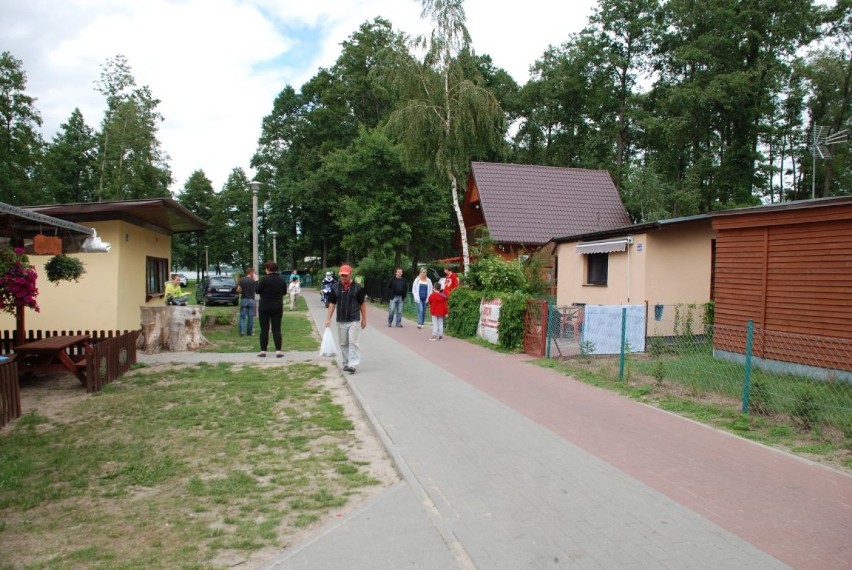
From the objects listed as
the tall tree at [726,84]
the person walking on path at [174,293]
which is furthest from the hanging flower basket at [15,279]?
the tall tree at [726,84]

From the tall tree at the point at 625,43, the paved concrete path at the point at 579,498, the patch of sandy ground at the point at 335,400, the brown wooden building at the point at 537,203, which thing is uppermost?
the tall tree at the point at 625,43

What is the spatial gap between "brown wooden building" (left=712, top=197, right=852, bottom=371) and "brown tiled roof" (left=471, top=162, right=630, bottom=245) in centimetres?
1568

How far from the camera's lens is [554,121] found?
149 feet

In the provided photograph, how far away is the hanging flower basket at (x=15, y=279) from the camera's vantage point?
25.1ft

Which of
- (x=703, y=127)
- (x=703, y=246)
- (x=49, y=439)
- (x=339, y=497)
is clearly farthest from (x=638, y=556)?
(x=703, y=127)

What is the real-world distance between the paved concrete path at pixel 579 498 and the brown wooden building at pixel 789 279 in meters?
3.40

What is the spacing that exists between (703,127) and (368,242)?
21.2m

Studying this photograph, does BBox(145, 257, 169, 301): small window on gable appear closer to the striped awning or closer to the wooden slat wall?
the striped awning

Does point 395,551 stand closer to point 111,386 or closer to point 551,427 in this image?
point 551,427

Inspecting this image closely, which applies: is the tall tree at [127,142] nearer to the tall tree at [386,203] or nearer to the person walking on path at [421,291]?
the tall tree at [386,203]

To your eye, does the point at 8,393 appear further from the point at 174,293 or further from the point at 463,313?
the point at 463,313

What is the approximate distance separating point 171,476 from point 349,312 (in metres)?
5.14

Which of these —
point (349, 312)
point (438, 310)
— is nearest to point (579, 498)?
point (349, 312)

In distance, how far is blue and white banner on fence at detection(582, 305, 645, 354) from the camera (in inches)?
452
